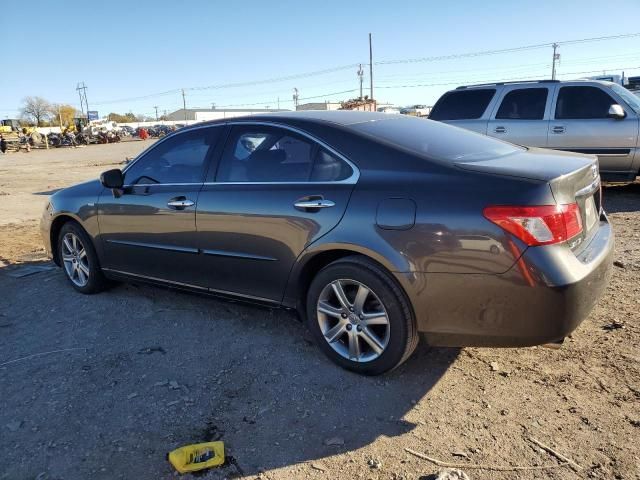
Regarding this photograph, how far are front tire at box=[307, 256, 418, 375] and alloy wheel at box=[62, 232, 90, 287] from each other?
271cm

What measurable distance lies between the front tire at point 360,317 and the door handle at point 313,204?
1.16 feet

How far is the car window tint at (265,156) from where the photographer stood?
3523 mm

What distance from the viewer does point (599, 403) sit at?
113 inches

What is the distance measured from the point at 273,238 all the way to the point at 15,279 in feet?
12.4

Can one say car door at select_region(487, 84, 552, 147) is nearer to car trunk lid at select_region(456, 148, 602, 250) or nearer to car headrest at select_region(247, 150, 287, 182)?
car trunk lid at select_region(456, 148, 602, 250)

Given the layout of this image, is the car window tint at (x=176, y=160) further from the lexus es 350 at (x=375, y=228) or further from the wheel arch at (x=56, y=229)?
the wheel arch at (x=56, y=229)

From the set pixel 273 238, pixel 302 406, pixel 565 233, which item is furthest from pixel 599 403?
pixel 273 238

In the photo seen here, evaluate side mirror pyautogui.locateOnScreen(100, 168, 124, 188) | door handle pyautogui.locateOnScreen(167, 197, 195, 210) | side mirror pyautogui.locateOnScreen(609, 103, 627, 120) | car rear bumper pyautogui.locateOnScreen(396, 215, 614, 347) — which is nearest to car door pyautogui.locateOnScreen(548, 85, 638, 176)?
side mirror pyautogui.locateOnScreen(609, 103, 627, 120)

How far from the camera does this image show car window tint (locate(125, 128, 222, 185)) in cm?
410

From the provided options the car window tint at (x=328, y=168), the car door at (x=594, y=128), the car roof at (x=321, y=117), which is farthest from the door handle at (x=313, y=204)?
the car door at (x=594, y=128)

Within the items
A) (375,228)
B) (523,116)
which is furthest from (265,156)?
(523,116)

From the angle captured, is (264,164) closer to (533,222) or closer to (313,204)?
(313,204)

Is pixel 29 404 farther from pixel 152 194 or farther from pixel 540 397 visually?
pixel 540 397

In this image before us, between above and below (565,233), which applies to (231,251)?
below
